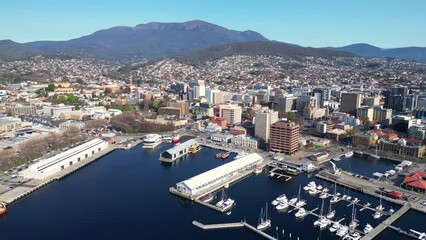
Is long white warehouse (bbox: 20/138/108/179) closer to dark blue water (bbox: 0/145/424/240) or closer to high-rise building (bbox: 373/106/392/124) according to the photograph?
dark blue water (bbox: 0/145/424/240)

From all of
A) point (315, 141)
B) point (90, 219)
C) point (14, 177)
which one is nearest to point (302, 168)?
point (315, 141)

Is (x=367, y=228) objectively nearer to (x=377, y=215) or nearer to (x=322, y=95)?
(x=377, y=215)

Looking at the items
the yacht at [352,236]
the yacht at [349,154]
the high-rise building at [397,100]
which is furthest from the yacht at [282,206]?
the high-rise building at [397,100]

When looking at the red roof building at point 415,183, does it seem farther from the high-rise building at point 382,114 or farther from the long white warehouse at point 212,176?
the high-rise building at point 382,114

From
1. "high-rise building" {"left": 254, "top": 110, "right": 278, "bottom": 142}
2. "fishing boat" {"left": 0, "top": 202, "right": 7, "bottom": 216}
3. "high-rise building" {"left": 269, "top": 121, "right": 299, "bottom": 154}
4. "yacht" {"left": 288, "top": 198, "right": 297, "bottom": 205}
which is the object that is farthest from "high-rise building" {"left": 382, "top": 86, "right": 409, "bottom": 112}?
"fishing boat" {"left": 0, "top": 202, "right": 7, "bottom": 216}

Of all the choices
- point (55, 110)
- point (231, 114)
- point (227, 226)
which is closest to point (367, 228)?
point (227, 226)
